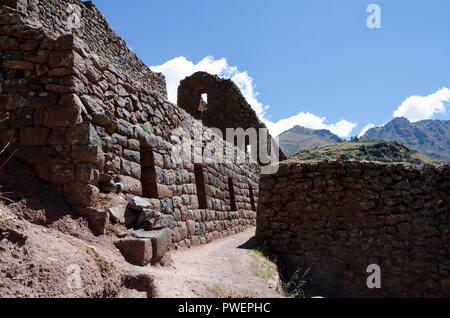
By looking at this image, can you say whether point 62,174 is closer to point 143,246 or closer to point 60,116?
point 60,116

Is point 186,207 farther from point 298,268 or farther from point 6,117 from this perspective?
point 6,117

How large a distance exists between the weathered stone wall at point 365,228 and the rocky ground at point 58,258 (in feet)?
8.79

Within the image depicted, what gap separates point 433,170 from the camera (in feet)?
22.2

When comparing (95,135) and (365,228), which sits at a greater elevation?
(95,135)

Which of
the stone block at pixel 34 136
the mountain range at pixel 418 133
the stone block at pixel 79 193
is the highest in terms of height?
the mountain range at pixel 418 133

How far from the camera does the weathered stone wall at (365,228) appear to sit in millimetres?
6375

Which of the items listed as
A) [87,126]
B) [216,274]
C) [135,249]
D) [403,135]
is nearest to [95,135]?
[87,126]

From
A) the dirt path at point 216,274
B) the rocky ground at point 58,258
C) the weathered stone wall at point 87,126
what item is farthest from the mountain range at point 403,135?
the rocky ground at point 58,258

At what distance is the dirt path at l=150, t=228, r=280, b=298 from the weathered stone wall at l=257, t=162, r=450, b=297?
1.19m

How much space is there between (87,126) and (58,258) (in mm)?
1821

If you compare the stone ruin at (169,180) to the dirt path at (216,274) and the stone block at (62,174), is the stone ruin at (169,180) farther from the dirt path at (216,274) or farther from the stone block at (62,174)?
the dirt path at (216,274)

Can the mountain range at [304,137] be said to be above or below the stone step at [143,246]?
above

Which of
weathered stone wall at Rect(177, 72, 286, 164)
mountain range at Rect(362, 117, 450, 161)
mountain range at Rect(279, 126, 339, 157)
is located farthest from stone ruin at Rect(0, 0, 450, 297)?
mountain range at Rect(279, 126, 339, 157)

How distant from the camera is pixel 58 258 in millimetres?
2678
